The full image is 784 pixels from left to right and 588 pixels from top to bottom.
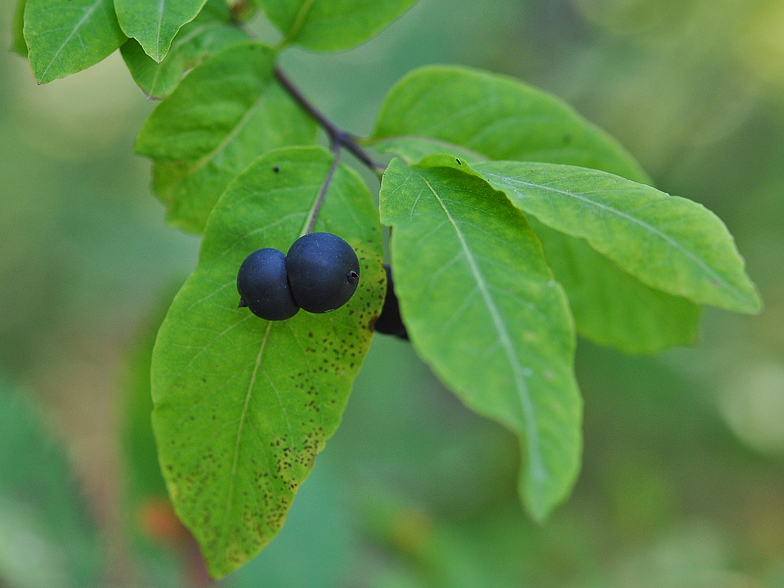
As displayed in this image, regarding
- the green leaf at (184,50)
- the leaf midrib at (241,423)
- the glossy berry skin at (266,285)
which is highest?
the green leaf at (184,50)

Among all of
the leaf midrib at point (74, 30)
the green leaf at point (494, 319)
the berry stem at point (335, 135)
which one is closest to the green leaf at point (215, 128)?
the berry stem at point (335, 135)

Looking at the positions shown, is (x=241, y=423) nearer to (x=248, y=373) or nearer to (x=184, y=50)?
(x=248, y=373)

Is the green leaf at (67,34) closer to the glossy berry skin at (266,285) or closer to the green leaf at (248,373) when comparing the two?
the green leaf at (248,373)

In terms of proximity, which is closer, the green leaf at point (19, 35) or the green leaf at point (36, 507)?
the green leaf at point (19, 35)

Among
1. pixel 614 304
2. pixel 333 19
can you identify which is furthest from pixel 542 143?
pixel 333 19

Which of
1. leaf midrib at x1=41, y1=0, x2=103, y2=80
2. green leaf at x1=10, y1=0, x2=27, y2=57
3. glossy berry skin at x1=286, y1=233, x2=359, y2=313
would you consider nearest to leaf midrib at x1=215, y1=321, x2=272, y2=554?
glossy berry skin at x1=286, y1=233, x2=359, y2=313

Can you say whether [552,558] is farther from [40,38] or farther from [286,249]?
[40,38]

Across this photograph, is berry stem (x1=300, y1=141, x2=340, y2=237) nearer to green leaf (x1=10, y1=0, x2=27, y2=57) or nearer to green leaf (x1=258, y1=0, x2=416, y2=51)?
green leaf (x1=258, y1=0, x2=416, y2=51)

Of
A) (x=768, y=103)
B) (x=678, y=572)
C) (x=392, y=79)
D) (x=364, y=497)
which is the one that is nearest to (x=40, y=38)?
(x=364, y=497)
